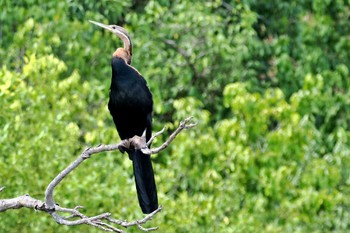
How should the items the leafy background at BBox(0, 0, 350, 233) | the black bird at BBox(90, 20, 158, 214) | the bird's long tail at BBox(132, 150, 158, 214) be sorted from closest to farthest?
the bird's long tail at BBox(132, 150, 158, 214) → the black bird at BBox(90, 20, 158, 214) → the leafy background at BBox(0, 0, 350, 233)

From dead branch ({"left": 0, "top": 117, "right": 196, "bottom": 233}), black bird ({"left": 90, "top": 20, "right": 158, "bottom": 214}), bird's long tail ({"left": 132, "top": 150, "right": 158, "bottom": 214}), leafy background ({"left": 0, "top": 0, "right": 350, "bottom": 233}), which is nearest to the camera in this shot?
dead branch ({"left": 0, "top": 117, "right": 196, "bottom": 233})

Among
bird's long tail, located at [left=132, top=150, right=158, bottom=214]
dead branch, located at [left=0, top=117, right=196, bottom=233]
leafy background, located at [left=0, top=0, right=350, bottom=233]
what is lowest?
leafy background, located at [left=0, top=0, right=350, bottom=233]

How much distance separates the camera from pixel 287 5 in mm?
15445

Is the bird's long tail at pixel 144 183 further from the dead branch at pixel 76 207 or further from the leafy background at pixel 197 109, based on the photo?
the leafy background at pixel 197 109

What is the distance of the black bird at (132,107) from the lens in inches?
291

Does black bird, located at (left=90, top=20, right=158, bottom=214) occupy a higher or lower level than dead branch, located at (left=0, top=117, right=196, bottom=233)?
lower

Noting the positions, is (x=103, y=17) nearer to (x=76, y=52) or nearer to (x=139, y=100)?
(x=76, y=52)

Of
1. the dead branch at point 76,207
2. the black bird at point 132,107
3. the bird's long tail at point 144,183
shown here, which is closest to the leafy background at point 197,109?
the black bird at point 132,107

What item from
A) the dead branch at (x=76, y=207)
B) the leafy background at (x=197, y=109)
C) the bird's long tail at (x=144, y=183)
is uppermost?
the dead branch at (x=76, y=207)

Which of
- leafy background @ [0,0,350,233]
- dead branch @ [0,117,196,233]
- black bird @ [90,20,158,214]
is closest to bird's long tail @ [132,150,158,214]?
black bird @ [90,20,158,214]

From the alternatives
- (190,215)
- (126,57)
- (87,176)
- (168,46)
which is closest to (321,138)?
(168,46)

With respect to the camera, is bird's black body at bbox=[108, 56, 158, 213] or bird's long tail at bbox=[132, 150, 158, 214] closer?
bird's long tail at bbox=[132, 150, 158, 214]

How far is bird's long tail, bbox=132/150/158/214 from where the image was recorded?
7.28m

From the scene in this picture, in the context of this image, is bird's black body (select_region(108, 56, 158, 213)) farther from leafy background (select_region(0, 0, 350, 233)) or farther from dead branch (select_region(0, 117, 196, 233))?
leafy background (select_region(0, 0, 350, 233))
